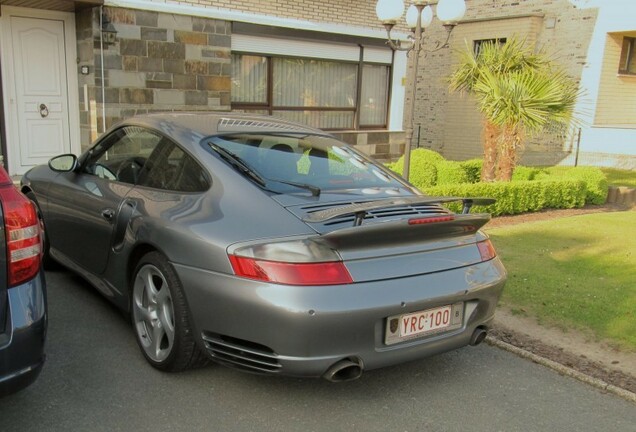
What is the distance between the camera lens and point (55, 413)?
2977 millimetres

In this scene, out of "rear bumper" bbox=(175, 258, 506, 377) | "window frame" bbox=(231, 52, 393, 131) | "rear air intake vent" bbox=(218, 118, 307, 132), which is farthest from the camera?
"window frame" bbox=(231, 52, 393, 131)

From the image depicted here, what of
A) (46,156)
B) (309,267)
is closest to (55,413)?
(309,267)

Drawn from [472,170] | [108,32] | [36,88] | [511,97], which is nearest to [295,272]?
[511,97]

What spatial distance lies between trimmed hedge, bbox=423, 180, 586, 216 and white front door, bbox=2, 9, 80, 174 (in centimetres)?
621

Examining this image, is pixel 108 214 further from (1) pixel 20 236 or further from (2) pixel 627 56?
(2) pixel 627 56

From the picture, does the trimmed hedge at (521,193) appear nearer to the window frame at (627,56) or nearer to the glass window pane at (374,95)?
the glass window pane at (374,95)

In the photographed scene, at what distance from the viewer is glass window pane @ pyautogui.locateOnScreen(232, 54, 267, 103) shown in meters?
11.0

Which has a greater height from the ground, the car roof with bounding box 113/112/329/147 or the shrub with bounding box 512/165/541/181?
the car roof with bounding box 113/112/329/147

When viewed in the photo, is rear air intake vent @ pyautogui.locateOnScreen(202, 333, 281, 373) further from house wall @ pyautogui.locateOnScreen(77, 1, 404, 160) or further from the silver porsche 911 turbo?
house wall @ pyautogui.locateOnScreen(77, 1, 404, 160)

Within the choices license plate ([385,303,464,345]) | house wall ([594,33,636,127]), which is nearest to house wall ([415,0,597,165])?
house wall ([594,33,636,127])

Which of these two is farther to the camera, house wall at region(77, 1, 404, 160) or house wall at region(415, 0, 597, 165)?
house wall at region(415, 0, 597, 165)

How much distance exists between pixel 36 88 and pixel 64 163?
5521mm

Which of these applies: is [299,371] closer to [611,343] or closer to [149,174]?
[149,174]

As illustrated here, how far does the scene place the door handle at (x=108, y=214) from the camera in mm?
3840
